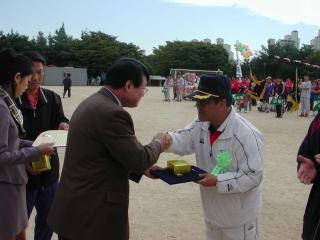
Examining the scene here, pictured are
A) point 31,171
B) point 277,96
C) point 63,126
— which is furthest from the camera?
point 277,96

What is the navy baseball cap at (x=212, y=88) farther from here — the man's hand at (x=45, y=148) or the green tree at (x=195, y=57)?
the green tree at (x=195, y=57)

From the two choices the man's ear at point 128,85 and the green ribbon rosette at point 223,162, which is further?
the green ribbon rosette at point 223,162

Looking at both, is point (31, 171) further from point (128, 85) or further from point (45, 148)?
point (128, 85)

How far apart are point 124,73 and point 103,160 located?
503 mm

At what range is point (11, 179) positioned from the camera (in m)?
2.93

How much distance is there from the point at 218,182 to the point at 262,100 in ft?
64.0

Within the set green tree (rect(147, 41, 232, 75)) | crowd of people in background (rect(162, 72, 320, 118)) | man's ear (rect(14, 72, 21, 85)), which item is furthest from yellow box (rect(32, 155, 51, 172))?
green tree (rect(147, 41, 232, 75))

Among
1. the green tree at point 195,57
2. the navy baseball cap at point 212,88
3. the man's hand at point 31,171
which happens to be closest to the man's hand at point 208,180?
the navy baseball cap at point 212,88

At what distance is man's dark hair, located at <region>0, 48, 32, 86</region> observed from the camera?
294 cm

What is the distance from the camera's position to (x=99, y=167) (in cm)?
236

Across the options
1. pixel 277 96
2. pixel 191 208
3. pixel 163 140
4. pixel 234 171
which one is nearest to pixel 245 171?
pixel 234 171

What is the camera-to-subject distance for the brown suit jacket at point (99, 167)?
7.61ft

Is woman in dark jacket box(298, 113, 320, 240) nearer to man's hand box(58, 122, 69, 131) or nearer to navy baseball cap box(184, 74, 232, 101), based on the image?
navy baseball cap box(184, 74, 232, 101)

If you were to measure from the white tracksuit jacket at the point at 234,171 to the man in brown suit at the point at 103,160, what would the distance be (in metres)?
0.53
